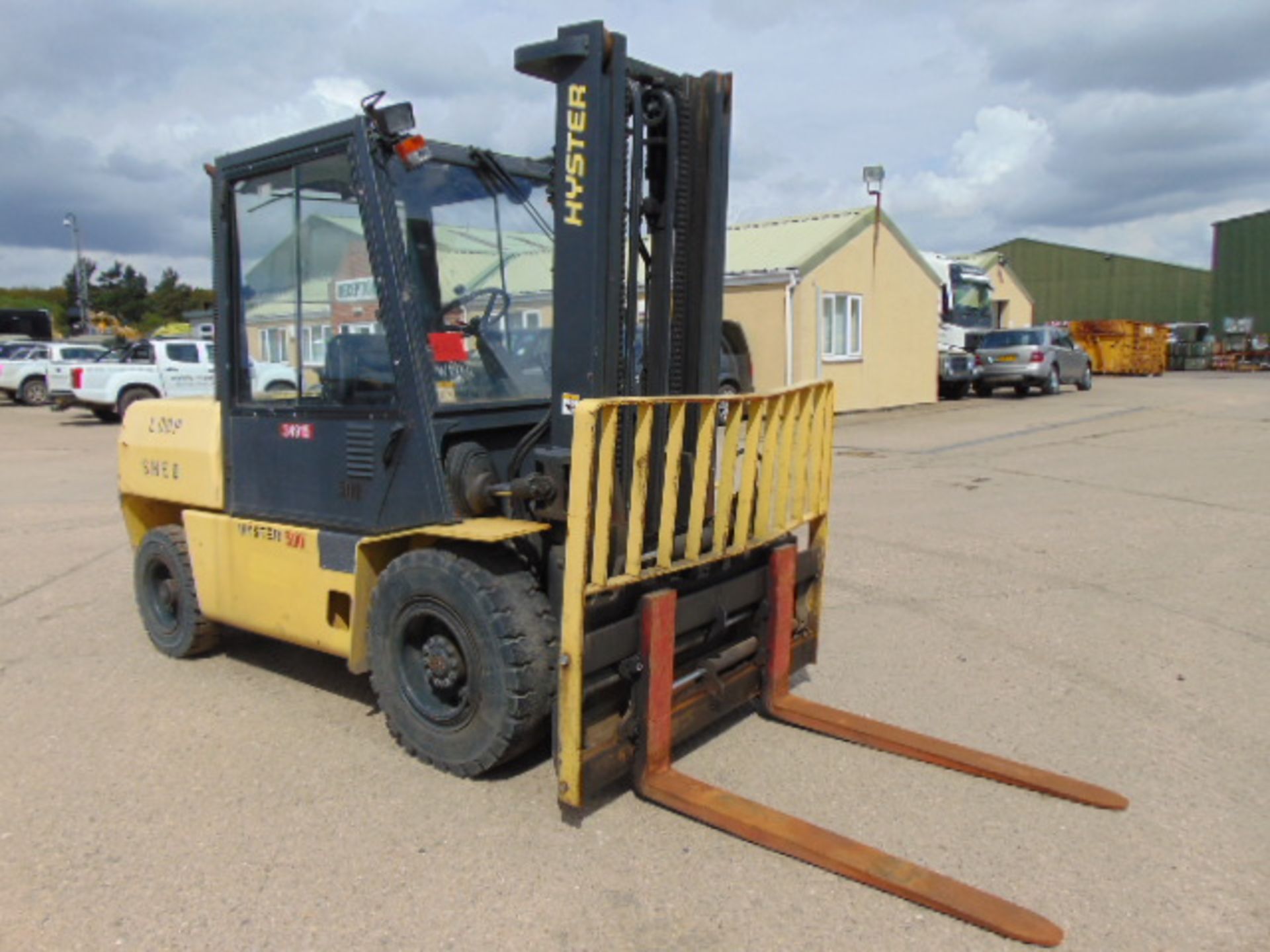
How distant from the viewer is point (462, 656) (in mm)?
3953

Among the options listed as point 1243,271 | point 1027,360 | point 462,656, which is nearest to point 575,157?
point 462,656

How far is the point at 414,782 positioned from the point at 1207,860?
295cm

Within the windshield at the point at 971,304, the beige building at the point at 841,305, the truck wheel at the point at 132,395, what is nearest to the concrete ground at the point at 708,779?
the beige building at the point at 841,305

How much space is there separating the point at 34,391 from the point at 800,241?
22.2 meters

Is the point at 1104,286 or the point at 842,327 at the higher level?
the point at 1104,286

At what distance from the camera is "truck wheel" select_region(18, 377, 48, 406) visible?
92.8 ft

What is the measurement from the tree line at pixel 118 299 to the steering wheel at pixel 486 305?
6525cm

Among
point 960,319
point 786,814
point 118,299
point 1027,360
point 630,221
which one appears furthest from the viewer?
point 118,299

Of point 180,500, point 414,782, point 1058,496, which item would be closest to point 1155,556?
point 1058,496

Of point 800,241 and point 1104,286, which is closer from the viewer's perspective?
point 800,241

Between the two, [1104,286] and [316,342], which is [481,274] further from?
[1104,286]

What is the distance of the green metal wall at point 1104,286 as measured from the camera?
5344cm

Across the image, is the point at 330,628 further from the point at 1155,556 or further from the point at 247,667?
the point at 1155,556

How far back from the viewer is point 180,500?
5.41 m
